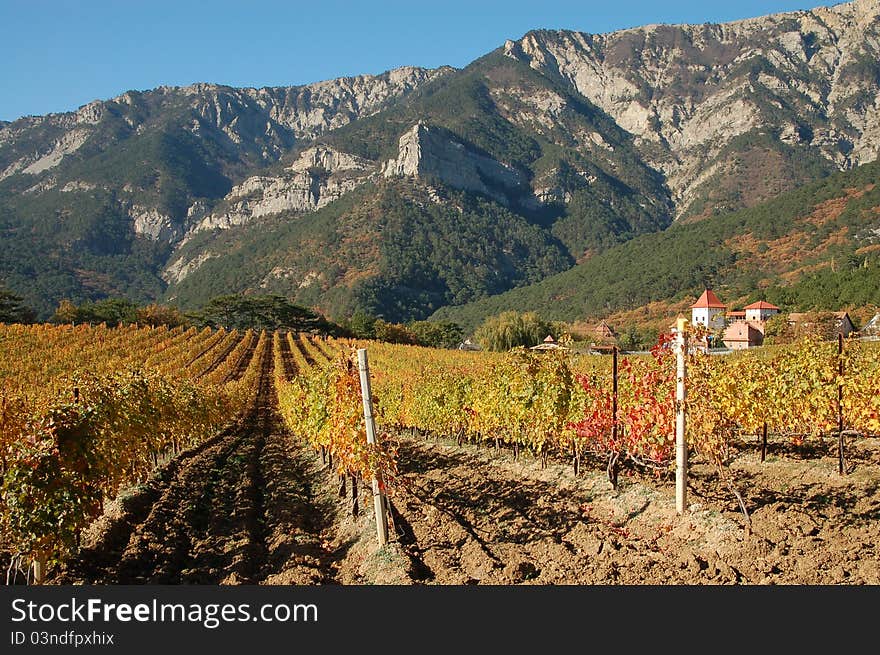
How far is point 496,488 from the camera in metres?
11.9

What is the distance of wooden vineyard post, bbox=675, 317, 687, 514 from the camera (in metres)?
8.72

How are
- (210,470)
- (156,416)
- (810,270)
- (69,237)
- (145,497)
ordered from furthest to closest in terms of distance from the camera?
1. (69,237)
2. (810,270)
3. (210,470)
4. (156,416)
5. (145,497)

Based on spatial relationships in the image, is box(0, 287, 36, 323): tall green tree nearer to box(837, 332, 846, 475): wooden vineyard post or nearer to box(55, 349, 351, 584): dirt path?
box(55, 349, 351, 584): dirt path

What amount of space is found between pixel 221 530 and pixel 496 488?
4.91 meters

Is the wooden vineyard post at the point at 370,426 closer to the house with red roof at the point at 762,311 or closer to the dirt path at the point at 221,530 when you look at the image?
the dirt path at the point at 221,530

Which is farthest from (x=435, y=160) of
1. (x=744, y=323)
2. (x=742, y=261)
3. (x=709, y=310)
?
(x=744, y=323)

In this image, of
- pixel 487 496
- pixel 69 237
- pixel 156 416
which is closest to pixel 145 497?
pixel 156 416

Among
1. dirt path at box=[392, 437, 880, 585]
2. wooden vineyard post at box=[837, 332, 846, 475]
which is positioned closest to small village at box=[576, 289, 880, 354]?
wooden vineyard post at box=[837, 332, 846, 475]

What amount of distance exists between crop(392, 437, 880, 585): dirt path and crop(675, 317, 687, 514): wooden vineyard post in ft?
0.95

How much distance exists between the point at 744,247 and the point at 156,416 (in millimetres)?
130507

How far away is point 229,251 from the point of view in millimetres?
173125

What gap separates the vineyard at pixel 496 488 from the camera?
23.7 feet

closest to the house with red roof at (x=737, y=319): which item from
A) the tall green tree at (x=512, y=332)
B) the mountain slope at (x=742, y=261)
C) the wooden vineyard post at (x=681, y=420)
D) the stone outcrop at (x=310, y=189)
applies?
the mountain slope at (x=742, y=261)

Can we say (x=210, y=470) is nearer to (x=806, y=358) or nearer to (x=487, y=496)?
(x=487, y=496)
